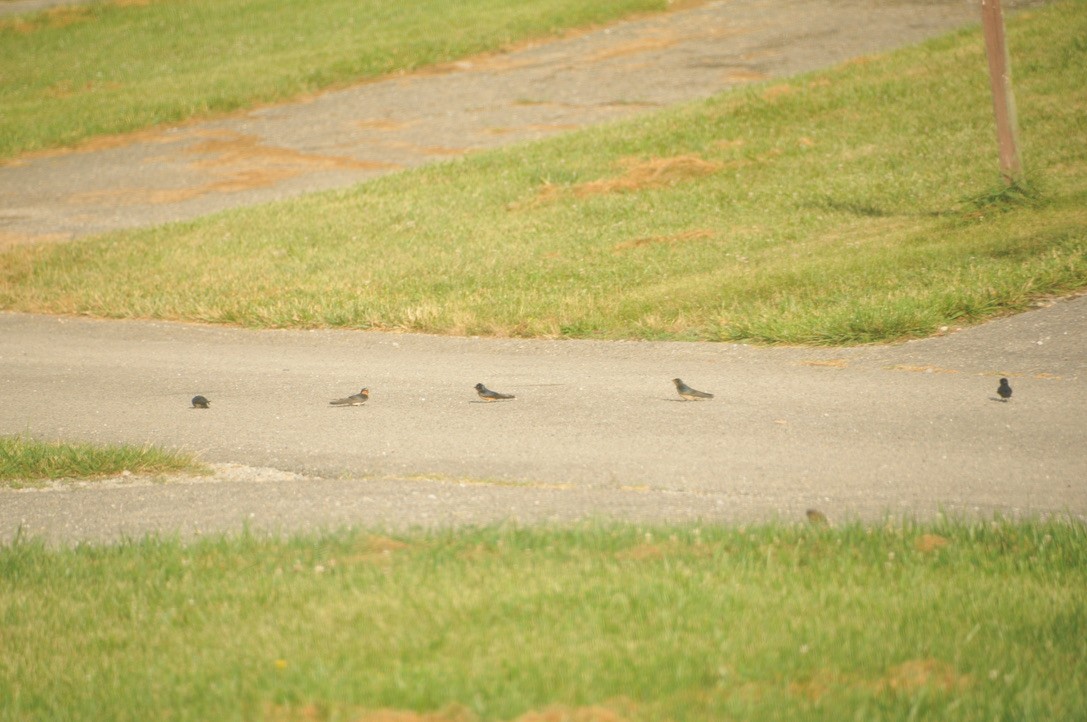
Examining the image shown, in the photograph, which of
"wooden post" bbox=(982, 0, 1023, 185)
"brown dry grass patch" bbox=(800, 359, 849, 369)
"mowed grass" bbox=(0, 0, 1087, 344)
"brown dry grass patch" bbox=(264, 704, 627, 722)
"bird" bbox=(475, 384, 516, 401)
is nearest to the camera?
"brown dry grass patch" bbox=(264, 704, 627, 722)

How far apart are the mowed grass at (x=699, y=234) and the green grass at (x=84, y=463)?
4491mm

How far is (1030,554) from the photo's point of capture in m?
6.02

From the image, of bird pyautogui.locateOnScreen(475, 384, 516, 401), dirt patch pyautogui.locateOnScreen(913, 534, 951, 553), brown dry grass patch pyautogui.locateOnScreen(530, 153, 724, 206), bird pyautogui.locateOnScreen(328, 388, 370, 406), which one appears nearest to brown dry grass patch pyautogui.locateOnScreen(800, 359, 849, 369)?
bird pyautogui.locateOnScreen(475, 384, 516, 401)

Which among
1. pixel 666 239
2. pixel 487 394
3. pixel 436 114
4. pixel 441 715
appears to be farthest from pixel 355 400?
pixel 436 114

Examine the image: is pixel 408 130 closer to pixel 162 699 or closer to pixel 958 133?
pixel 958 133

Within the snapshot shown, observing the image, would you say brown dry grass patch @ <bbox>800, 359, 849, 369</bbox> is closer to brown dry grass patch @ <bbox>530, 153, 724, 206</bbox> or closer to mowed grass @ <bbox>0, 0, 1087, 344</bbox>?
mowed grass @ <bbox>0, 0, 1087, 344</bbox>

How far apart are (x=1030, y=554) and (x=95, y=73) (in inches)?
1232

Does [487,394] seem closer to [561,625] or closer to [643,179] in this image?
[561,625]

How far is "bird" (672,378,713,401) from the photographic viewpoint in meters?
9.09

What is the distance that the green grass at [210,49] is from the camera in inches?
1093

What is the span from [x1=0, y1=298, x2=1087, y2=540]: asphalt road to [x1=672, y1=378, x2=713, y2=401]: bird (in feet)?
0.18

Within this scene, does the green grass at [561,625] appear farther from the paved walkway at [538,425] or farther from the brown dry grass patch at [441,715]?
the paved walkway at [538,425]

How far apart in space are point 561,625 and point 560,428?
371 centimetres

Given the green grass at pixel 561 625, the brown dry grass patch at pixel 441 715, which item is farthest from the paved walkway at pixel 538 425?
the brown dry grass patch at pixel 441 715
